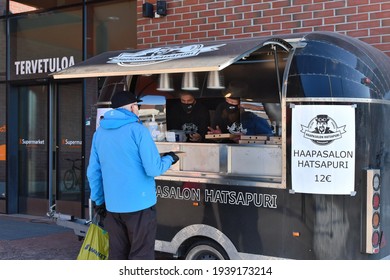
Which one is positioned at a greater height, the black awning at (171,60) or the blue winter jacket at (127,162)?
the black awning at (171,60)

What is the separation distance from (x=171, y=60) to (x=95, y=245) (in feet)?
5.45

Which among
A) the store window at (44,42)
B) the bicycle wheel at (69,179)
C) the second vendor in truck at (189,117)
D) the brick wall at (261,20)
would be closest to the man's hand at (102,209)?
the second vendor in truck at (189,117)

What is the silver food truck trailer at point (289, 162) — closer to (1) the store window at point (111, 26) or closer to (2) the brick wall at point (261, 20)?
(2) the brick wall at point (261, 20)

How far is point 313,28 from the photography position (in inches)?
242

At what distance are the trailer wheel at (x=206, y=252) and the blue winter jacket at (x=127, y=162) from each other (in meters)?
0.95

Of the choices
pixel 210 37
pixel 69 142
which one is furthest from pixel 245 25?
pixel 69 142

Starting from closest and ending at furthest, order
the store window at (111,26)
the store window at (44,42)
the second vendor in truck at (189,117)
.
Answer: the second vendor in truck at (189,117), the store window at (111,26), the store window at (44,42)

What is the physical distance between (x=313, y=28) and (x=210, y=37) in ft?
4.59

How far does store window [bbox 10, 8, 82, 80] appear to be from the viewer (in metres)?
9.55

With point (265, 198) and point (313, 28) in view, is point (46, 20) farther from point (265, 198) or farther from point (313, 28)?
point (265, 198)

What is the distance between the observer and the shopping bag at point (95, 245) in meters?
4.41

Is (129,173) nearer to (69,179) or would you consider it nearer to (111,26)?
(111,26)

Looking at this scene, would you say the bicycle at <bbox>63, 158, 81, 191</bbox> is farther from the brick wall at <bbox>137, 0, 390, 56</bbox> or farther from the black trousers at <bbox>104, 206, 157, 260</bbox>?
the black trousers at <bbox>104, 206, 157, 260</bbox>

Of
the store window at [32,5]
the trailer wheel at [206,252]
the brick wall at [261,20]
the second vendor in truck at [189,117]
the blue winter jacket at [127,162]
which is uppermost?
the store window at [32,5]
